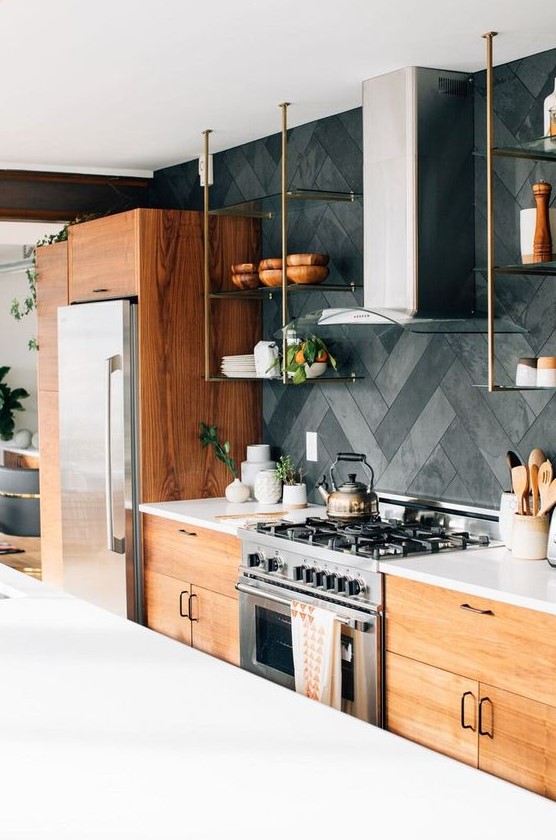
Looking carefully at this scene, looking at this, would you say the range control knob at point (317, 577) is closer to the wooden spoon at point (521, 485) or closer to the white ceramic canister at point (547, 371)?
the wooden spoon at point (521, 485)

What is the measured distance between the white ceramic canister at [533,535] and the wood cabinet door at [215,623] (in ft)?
4.27

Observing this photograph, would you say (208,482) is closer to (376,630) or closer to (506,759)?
(376,630)

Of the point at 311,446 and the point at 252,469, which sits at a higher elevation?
the point at 311,446

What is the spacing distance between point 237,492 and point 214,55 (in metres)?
1.97

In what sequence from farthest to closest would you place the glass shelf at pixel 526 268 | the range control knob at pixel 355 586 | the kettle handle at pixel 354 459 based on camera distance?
the kettle handle at pixel 354 459 → the range control knob at pixel 355 586 → the glass shelf at pixel 526 268

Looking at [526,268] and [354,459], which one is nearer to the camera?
[526,268]

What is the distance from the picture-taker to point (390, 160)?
3.71 m

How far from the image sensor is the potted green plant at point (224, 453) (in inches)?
188

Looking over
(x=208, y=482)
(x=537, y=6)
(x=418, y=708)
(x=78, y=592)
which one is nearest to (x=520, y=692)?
(x=418, y=708)

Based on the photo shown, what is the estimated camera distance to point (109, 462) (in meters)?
4.88

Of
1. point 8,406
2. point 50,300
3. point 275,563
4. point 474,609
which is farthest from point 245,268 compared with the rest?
point 8,406

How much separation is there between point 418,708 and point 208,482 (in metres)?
2.00

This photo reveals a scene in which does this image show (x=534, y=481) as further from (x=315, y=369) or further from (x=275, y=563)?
(x=315, y=369)

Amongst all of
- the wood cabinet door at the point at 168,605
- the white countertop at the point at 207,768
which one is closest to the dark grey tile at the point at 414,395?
the wood cabinet door at the point at 168,605
